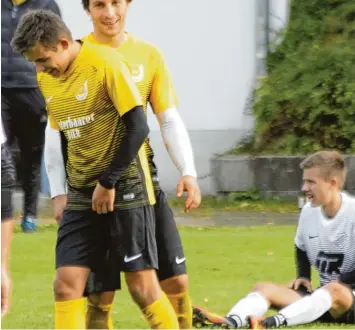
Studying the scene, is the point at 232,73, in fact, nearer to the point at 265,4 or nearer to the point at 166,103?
the point at 265,4

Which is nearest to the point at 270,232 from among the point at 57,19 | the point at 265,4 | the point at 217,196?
the point at 217,196

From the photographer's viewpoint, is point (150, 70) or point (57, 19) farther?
point (150, 70)

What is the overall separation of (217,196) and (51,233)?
335 centimetres

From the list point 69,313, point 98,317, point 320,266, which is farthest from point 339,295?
point 69,313

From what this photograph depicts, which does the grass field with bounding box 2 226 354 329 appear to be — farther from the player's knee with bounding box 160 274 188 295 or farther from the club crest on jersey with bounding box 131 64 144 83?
the club crest on jersey with bounding box 131 64 144 83

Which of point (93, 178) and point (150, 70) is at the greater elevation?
point (150, 70)

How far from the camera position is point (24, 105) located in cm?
1067

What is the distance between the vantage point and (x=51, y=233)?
10.9 meters

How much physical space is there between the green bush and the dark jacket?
13.1 feet

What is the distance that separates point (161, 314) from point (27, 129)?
5.50m

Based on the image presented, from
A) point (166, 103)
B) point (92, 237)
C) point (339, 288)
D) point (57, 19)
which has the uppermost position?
point (57, 19)

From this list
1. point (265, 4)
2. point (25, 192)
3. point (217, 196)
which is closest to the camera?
point (25, 192)

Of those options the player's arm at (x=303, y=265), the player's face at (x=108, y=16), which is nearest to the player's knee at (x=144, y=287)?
the player's face at (x=108, y=16)

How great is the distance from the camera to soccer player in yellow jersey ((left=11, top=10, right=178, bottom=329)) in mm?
5262
